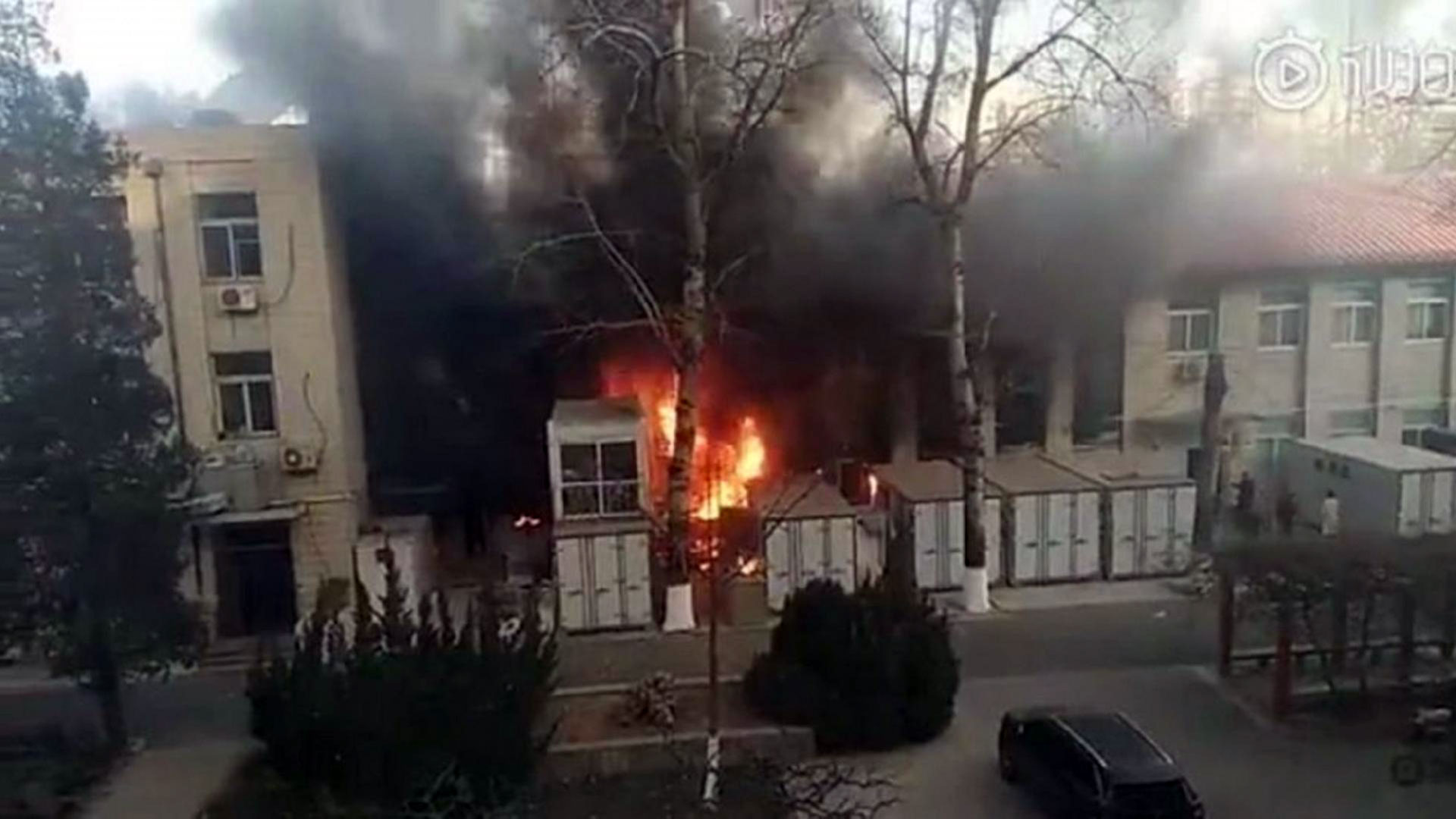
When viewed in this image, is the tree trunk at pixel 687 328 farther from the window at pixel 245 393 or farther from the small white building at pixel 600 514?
the window at pixel 245 393

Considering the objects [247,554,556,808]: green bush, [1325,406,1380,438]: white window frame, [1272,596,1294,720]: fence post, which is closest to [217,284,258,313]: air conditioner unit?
[247,554,556,808]: green bush

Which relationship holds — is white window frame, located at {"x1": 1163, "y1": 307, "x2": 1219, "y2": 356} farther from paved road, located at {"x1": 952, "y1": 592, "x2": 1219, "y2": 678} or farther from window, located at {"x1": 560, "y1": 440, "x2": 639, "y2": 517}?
window, located at {"x1": 560, "y1": 440, "x2": 639, "y2": 517}

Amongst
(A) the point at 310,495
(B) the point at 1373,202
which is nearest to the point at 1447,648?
(B) the point at 1373,202

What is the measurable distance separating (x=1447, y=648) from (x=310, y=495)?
554 centimetres

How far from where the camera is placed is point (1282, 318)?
752 cm

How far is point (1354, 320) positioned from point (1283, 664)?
3.10m

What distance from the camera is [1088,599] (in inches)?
271

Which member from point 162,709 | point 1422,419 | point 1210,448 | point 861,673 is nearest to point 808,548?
point 861,673

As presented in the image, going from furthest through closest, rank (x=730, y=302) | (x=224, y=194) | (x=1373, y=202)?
1. (x=730, y=302)
2. (x=1373, y=202)
3. (x=224, y=194)

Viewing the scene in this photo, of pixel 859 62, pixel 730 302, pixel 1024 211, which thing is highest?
pixel 859 62

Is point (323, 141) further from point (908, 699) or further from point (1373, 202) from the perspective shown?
point (1373, 202)

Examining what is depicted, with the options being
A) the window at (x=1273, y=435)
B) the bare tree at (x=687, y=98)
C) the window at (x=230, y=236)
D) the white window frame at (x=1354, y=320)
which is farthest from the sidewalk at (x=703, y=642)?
the window at (x=230, y=236)

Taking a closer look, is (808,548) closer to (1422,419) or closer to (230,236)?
(230,236)

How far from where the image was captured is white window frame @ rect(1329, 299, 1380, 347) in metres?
7.38
